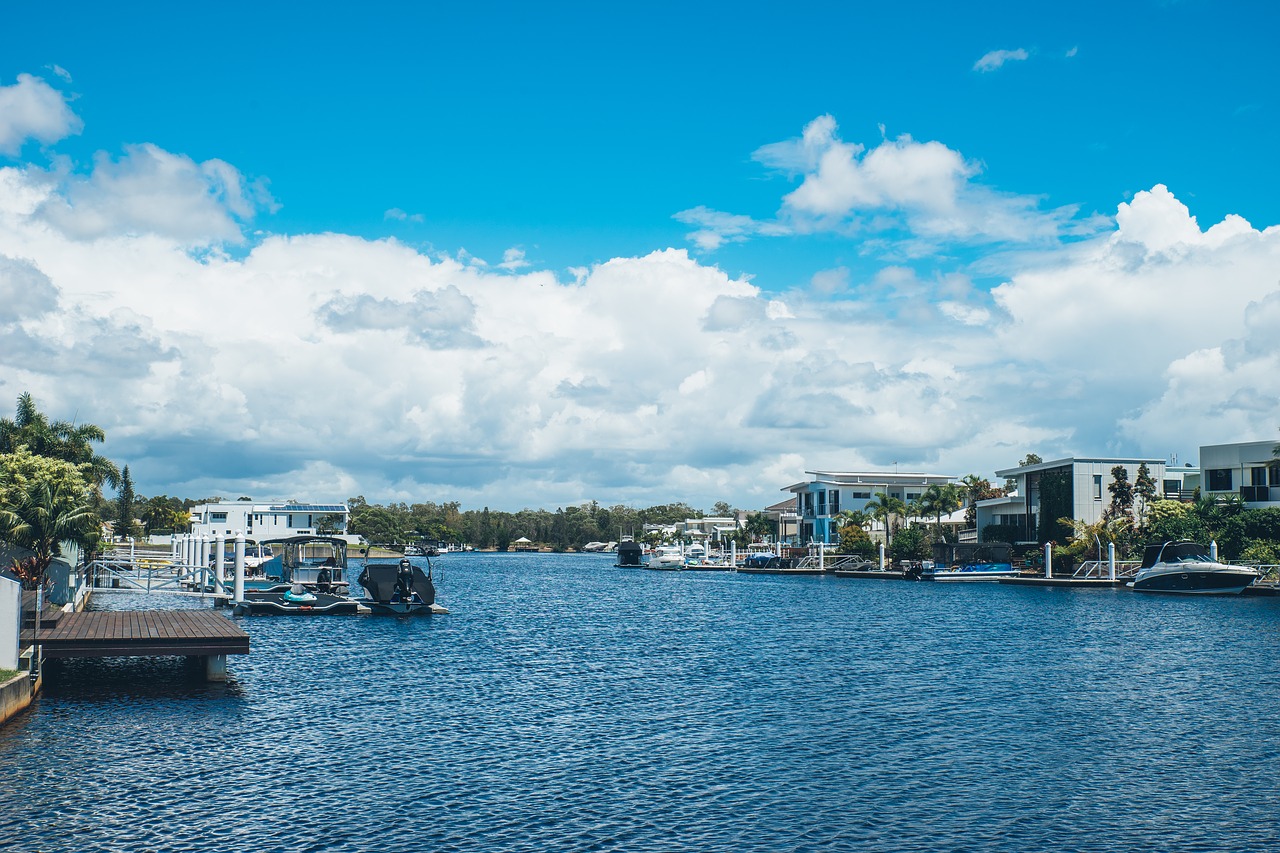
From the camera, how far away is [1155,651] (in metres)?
46.1

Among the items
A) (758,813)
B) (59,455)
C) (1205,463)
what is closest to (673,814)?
(758,813)

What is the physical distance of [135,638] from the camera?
30234 millimetres

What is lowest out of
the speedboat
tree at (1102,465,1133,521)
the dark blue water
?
the dark blue water

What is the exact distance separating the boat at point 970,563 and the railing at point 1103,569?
789 centimetres

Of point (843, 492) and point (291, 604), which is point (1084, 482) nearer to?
point (843, 492)

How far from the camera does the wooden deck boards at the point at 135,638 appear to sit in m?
29.7

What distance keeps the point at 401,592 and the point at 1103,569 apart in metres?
64.2

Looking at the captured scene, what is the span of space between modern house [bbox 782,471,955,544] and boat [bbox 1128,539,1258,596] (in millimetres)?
62799

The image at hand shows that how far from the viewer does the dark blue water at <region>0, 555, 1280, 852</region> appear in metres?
18.9

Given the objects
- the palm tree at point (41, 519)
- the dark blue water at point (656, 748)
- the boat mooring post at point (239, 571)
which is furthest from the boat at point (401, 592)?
the palm tree at point (41, 519)

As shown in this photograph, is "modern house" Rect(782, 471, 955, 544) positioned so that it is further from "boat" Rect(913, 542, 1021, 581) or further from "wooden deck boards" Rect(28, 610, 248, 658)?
"wooden deck boards" Rect(28, 610, 248, 658)

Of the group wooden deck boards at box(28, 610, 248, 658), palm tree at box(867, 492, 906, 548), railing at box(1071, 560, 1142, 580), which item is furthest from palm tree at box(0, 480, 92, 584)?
palm tree at box(867, 492, 906, 548)

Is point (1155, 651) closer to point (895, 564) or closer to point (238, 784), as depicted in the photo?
point (238, 784)

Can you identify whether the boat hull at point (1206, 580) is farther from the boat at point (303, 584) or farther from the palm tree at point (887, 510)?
the palm tree at point (887, 510)
